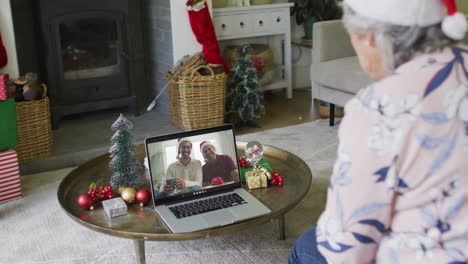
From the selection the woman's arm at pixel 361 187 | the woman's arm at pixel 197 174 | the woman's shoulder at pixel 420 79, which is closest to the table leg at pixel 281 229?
the woman's arm at pixel 197 174

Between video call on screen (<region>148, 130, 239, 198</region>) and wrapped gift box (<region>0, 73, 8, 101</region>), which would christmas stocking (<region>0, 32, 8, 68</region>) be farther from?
video call on screen (<region>148, 130, 239, 198</region>)

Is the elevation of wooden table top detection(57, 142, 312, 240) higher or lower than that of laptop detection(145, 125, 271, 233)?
lower

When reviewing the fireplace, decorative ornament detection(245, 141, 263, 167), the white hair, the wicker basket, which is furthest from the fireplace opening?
the white hair

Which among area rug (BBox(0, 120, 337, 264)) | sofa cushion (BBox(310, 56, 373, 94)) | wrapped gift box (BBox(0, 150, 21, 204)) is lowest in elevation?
area rug (BBox(0, 120, 337, 264))

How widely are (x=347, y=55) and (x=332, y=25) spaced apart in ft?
0.80

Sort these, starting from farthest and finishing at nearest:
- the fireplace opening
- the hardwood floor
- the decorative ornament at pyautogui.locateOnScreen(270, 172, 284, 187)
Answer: the hardwood floor < the fireplace opening < the decorative ornament at pyautogui.locateOnScreen(270, 172, 284, 187)

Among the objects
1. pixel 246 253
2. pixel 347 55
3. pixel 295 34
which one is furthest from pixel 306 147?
pixel 295 34

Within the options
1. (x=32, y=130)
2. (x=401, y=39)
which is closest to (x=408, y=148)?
(x=401, y=39)

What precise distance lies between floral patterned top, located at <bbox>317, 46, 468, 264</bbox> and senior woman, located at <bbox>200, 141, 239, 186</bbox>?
3.34ft

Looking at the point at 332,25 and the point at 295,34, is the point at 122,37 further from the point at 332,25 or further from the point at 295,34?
the point at 295,34

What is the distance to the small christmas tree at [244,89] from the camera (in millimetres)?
3672

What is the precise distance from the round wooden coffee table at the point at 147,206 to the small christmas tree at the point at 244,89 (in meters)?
1.23

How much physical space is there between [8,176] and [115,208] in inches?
42.6

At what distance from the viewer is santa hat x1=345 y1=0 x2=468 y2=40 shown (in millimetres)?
958
